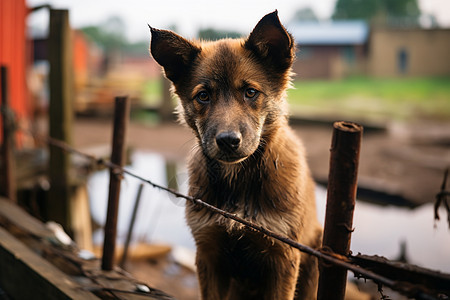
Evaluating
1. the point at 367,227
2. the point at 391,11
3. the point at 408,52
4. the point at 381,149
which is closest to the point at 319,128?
the point at 381,149

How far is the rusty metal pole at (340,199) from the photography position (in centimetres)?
166

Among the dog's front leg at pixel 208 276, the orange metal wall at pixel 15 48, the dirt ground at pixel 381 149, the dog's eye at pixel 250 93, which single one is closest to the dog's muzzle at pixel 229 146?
the dog's eye at pixel 250 93

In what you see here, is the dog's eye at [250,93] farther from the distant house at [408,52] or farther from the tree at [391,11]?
the tree at [391,11]

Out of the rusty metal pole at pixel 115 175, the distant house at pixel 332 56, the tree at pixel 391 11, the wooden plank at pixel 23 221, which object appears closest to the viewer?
the rusty metal pole at pixel 115 175

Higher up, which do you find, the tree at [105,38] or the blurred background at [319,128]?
the tree at [105,38]

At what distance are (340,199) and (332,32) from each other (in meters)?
32.9

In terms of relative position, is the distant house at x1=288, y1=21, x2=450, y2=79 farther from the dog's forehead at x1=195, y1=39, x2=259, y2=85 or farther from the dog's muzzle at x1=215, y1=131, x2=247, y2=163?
the dog's muzzle at x1=215, y1=131, x2=247, y2=163

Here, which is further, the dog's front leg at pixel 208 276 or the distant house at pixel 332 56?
the distant house at pixel 332 56

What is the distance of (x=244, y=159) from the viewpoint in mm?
2488

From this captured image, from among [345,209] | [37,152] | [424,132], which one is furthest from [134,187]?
[424,132]

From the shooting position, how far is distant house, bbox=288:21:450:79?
2714 cm

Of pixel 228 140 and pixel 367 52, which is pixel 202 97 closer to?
pixel 228 140

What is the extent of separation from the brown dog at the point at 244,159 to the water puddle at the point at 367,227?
295 centimetres

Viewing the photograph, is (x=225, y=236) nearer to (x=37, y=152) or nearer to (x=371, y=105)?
(x=37, y=152)
